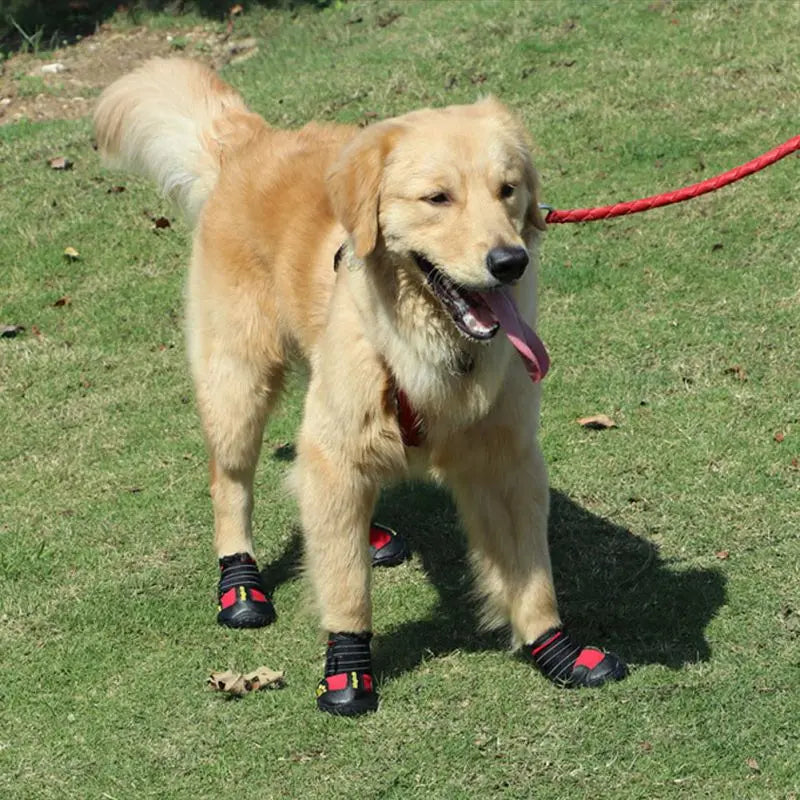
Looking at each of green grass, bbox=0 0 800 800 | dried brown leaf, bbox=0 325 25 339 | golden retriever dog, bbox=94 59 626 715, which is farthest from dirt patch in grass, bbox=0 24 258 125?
golden retriever dog, bbox=94 59 626 715

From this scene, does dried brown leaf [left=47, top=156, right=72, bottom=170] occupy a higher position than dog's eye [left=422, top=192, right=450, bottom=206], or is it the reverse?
dog's eye [left=422, top=192, right=450, bottom=206]

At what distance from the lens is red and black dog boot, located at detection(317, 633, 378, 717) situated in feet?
15.2

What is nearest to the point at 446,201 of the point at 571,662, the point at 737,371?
the point at 571,662

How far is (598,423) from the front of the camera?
21.4 feet

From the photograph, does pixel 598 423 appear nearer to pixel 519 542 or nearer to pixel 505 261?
pixel 519 542

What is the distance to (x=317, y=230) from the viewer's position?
5.15m

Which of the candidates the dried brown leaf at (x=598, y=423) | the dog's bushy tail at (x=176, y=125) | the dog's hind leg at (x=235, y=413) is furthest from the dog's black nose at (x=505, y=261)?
the dried brown leaf at (x=598, y=423)

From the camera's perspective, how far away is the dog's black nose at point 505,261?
4.00 metres

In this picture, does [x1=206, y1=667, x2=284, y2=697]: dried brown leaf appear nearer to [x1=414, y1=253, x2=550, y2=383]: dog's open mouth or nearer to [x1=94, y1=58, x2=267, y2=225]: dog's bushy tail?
[x1=414, y1=253, x2=550, y2=383]: dog's open mouth

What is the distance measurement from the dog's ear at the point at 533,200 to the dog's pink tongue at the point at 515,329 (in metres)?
0.35

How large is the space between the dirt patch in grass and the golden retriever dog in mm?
6468

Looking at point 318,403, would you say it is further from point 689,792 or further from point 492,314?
point 689,792

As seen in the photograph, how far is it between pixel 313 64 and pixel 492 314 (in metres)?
7.65

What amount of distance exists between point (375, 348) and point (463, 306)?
1.30ft
